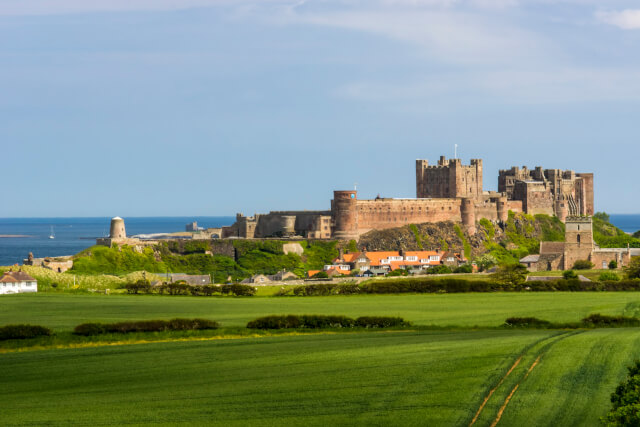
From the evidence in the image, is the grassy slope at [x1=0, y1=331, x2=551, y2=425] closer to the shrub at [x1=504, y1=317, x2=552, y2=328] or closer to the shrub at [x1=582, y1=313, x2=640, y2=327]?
the shrub at [x1=504, y1=317, x2=552, y2=328]

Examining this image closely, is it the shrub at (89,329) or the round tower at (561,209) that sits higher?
the round tower at (561,209)

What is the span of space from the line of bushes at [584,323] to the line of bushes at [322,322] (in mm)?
5174

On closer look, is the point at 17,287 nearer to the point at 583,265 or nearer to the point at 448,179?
the point at 583,265

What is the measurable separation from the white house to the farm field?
1385 inches

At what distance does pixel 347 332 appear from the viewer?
48.6 meters

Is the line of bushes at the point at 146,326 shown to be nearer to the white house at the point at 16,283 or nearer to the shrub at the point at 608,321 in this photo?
the shrub at the point at 608,321

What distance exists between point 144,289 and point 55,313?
1940 cm

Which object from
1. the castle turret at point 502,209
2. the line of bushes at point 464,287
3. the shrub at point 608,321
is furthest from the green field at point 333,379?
the castle turret at point 502,209

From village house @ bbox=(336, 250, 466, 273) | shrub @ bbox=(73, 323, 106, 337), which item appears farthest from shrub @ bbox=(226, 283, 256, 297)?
village house @ bbox=(336, 250, 466, 273)

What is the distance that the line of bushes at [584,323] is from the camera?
4925 centimetres

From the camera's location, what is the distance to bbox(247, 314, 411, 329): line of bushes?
50031 millimetres

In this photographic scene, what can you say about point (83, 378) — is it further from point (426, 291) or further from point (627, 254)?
point (627, 254)

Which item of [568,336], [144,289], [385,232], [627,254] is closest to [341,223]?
[385,232]

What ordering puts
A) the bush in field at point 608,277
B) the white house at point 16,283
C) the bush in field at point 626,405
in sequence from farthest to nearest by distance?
the bush in field at point 608,277 < the white house at point 16,283 < the bush in field at point 626,405
